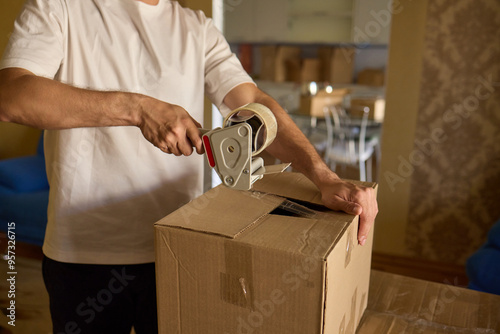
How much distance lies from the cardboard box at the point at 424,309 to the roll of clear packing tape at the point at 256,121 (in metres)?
0.56

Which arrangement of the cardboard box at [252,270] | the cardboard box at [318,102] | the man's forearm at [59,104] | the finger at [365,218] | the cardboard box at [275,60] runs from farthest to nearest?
the cardboard box at [275,60]
the cardboard box at [318,102]
the finger at [365,218]
the man's forearm at [59,104]
the cardboard box at [252,270]

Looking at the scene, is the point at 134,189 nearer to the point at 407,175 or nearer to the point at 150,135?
the point at 150,135

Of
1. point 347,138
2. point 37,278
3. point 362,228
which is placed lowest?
point 37,278

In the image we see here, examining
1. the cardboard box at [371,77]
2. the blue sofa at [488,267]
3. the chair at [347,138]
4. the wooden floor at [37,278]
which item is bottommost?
the wooden floor at [37,278]

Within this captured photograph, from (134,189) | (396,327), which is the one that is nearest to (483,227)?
(396,327)

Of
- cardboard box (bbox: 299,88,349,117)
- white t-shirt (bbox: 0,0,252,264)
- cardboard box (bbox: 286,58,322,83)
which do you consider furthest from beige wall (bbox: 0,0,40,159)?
cardboard box (bbox: 286,58,322,83)

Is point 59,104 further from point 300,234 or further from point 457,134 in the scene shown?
point 457,134

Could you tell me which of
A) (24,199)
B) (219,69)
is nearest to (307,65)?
(24,199)

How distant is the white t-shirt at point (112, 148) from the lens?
104 centimetres

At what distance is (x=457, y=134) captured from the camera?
268cm

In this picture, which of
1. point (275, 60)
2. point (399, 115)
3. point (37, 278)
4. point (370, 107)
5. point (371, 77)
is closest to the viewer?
point (37, 278)

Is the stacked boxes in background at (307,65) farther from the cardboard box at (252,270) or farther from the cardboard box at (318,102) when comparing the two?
the cardboard box at (252,270)
